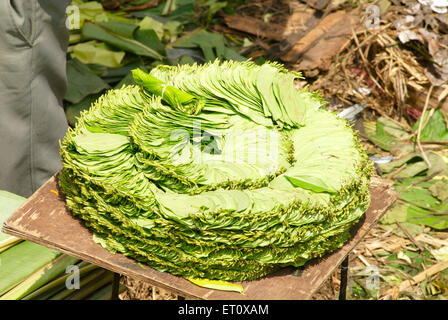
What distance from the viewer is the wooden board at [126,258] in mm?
1840

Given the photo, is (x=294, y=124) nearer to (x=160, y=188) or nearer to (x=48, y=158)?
(x=160, y=188)

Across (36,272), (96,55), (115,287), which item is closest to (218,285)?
(115,287)

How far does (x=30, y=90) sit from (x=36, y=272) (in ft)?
3.29

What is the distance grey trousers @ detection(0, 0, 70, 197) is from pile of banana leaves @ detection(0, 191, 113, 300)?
1.19 ft

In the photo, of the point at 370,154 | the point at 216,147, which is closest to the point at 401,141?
the point at 370,154

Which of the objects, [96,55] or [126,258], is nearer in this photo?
[126,258]

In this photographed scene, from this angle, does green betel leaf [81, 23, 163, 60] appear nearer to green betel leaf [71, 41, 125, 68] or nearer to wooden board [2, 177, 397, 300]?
green betel leaf [71, 41, 125, 68]

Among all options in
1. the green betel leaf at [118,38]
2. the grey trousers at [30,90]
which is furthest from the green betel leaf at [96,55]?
the grey trousers at [30,90]

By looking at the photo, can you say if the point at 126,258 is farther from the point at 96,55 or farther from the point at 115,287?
the point at 96,55

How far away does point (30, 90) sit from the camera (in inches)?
116

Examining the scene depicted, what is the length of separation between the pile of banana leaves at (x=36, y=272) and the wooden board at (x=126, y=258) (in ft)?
1.74

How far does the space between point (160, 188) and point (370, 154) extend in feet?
8.04

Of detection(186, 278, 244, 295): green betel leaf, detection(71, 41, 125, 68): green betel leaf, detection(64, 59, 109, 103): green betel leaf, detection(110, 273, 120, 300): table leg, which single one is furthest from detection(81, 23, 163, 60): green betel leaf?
detection(186, 278, 244, 295): green betel leaf

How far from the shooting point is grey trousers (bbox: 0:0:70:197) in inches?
110
